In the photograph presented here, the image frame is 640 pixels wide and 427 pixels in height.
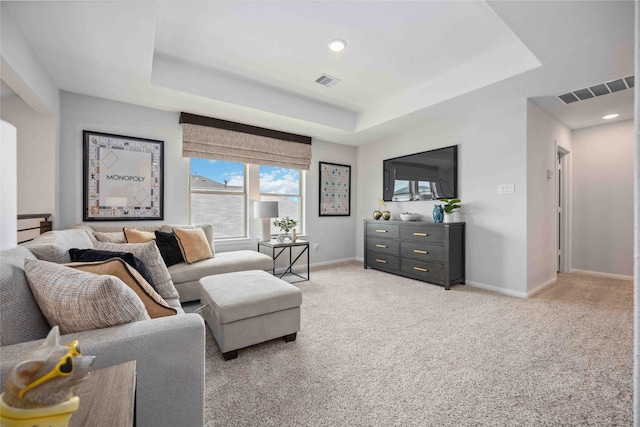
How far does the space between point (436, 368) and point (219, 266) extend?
232 cm

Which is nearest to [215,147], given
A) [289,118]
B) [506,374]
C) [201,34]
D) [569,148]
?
[289,118]

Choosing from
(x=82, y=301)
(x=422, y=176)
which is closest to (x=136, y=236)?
(x=82, y=301)

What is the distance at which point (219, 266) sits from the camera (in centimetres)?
310

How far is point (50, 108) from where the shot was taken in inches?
105

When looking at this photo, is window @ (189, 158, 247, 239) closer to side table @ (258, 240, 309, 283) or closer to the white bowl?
side table @ (258, 240, 309, 283)

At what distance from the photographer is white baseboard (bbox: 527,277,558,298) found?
3261 millimetres

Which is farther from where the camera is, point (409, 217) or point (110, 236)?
point (409, 217)

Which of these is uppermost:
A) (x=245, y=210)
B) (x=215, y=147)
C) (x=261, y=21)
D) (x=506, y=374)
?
(x=261, y=21)

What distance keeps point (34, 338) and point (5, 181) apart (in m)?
0.62

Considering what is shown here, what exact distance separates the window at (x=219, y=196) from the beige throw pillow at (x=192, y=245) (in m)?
0.65

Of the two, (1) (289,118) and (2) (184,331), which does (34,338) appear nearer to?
(2) (184,331)

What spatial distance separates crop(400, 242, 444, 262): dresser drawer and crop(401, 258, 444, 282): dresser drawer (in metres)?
0.07

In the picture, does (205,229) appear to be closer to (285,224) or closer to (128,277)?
(285,224)

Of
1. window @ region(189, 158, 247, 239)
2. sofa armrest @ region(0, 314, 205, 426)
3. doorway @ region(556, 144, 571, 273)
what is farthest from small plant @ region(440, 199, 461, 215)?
sofa armrest @ region(0, 314, 205, 426)
